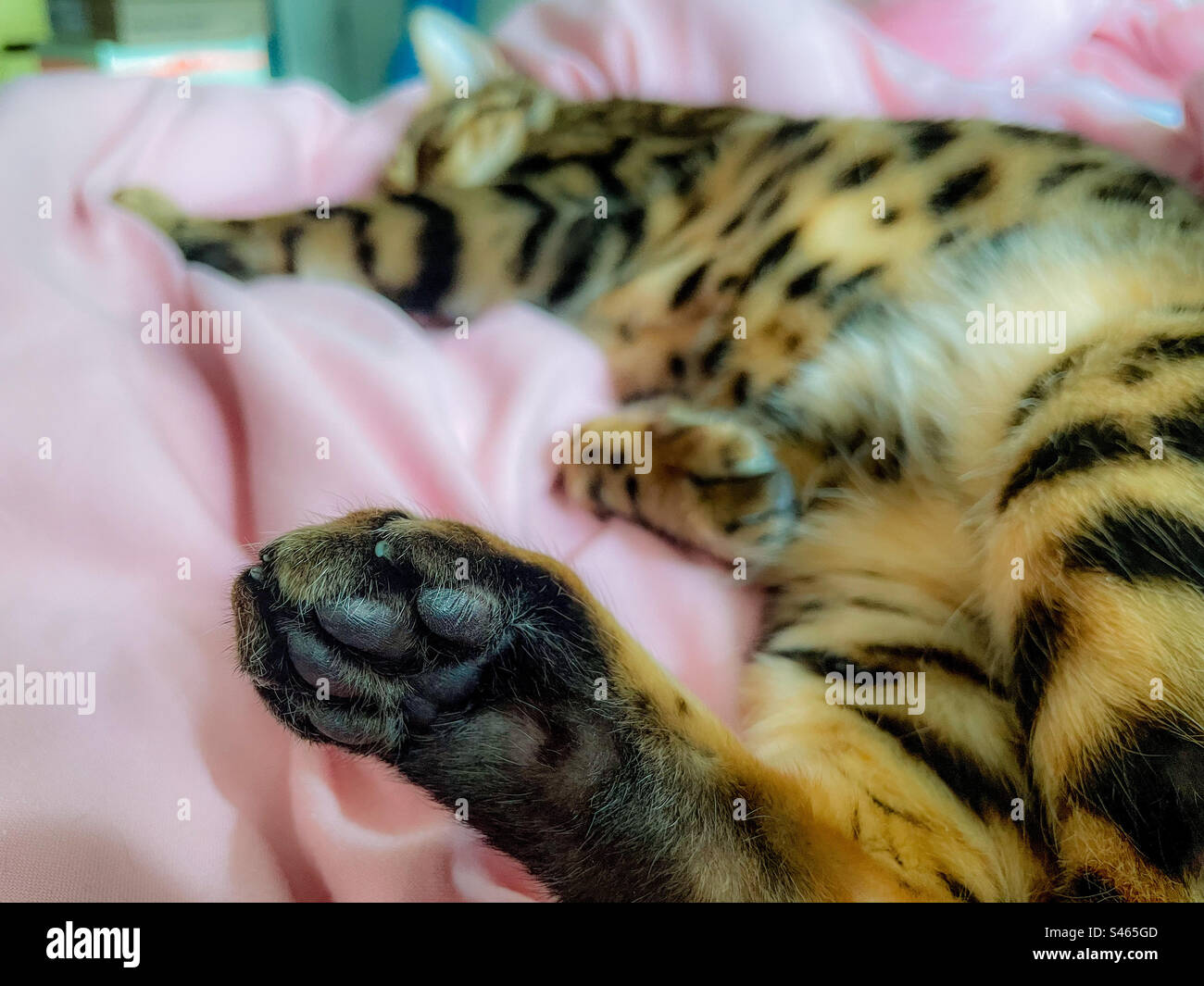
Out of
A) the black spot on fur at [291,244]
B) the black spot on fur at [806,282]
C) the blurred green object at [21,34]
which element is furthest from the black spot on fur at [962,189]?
the blurred green object at [21,34]

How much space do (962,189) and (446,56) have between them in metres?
0.73

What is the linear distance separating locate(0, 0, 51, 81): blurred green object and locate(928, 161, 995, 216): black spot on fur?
1.01 metres

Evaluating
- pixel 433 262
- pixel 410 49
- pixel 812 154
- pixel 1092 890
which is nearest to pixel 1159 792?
pixel 1092 890

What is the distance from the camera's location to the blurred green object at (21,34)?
985 millimetres

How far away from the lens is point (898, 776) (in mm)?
550

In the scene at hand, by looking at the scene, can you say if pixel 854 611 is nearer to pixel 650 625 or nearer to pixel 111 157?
pixel 650 625

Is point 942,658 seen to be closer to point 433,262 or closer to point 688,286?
point 688,286

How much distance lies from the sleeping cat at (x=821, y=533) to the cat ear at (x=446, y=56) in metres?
0.19

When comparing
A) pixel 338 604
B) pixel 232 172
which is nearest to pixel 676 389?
pixel 338 604

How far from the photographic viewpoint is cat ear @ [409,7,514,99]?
3.76ft

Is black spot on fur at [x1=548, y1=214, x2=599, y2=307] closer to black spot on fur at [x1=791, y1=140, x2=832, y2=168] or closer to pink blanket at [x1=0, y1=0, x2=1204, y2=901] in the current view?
pink blanket at [x1=0, y1=0, x2=1204, y2=901]

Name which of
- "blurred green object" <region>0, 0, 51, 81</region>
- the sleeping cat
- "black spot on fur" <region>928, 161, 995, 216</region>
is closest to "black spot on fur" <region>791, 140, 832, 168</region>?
the sleeping cat

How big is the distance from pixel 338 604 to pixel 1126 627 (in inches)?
16.4

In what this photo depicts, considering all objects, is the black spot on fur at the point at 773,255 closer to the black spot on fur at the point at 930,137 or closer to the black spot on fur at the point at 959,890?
the black spot on fur at the point at 930,137
